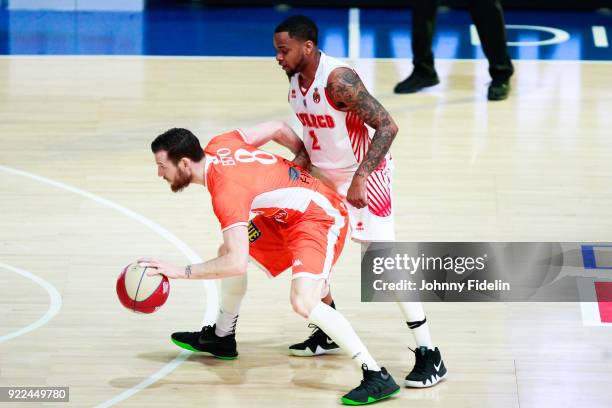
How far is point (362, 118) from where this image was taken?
5594 mm

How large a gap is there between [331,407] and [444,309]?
1246 mm

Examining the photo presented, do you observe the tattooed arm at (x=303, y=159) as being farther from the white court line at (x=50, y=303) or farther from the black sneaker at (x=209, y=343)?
the white court line at (x=50, y=303)

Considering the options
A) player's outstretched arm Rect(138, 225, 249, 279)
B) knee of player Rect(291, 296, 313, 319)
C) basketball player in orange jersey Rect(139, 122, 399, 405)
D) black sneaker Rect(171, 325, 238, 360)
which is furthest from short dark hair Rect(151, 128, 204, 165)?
black sneaker Rect(171, 325, 238, 360)

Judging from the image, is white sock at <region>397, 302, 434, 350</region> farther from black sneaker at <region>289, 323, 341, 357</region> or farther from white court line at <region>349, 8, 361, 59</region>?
white court line at <region>349, 8, 361, 59</region>

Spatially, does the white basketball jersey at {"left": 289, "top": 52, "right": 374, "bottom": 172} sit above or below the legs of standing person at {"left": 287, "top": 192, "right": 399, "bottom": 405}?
above

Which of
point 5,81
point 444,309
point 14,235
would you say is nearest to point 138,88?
point 5,81

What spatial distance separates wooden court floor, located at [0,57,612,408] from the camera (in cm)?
579

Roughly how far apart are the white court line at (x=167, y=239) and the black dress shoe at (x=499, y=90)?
138 inches

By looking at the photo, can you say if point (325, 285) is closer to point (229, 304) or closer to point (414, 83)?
point (229, 304)

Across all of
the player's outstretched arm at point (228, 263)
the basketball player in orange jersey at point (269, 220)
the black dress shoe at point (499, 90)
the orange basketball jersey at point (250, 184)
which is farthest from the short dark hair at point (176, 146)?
the black dress shoe at point (499, 90)

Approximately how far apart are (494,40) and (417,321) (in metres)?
4.66

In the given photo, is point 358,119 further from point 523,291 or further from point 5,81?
point 5,81

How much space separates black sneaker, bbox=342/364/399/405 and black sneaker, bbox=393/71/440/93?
487cm

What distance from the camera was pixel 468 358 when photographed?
598cm
